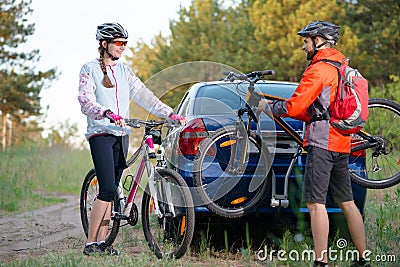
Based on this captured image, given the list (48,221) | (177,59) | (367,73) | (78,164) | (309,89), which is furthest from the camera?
(177,59)

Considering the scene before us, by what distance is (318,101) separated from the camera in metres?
4.78

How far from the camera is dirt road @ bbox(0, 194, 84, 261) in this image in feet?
21.7

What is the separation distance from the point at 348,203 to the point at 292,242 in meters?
1.20

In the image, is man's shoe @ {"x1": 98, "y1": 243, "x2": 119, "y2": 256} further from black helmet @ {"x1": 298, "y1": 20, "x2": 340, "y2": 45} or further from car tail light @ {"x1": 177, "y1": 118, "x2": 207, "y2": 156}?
black helmet @ {"x1": 298, "y1": 20, "x2": 340, "y2": 45}

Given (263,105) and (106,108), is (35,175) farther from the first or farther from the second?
(263,105)

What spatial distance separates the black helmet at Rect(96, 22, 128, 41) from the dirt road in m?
2.18

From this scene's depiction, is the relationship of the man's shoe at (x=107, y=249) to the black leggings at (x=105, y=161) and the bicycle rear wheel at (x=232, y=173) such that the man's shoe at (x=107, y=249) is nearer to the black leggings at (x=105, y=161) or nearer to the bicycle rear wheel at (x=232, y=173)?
the black leggings at (x=105, y=161)

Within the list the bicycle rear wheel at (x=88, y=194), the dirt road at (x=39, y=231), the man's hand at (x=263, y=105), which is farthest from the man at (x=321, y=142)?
the dirt road at (x=39, y=231)

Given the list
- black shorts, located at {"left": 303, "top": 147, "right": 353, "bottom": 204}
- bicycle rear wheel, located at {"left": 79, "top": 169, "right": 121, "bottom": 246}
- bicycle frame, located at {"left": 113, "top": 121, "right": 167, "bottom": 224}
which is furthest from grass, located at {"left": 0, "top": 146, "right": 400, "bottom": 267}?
black shorts, located at {"left": 303, "top": 147, "right": 353, "bottom": 204}

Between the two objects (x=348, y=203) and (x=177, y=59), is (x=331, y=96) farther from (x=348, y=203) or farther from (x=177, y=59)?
(x=177, y=59)

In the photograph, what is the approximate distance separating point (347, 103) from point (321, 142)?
35 cm

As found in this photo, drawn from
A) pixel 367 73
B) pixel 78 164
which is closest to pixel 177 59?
pixel 367 73

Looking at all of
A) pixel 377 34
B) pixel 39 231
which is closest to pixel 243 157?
pixel 39 231

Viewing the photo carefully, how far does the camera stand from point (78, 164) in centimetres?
1936
